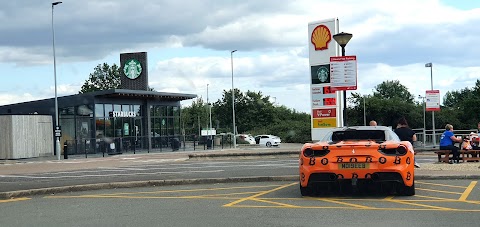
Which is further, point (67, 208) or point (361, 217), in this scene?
point (67, 208)

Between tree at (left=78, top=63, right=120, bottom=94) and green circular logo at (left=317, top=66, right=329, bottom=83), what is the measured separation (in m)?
68.9

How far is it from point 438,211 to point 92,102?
116 ft

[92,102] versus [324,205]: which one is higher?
[92,102]

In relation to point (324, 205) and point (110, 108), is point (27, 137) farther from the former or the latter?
point (324, 205)

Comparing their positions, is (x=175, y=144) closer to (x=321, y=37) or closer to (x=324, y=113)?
(x=324, y=113)

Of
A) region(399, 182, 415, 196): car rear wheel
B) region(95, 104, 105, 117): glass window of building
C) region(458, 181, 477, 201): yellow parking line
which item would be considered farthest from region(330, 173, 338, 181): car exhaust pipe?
region(95, 104, 105, 117): glass window of building

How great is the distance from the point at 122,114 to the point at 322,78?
22.9 m

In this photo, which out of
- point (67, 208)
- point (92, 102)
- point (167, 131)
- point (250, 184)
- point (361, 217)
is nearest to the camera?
point (361, 217)

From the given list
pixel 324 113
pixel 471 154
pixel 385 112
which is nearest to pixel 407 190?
pixel 471 154

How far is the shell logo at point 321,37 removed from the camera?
25.0m

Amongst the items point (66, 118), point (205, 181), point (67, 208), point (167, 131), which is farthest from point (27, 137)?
point (67, 208)

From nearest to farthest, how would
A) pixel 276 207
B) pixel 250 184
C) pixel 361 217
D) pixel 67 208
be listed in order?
pixel 361 217
pixel 276 207
pixel 67 208
pixel 250 184

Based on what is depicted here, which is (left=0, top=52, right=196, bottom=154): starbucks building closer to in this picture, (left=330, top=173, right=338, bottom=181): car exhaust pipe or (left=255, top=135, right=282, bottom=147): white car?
(left=255, top=135, right=282, bottom=147): white car

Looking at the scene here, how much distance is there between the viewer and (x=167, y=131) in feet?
162
